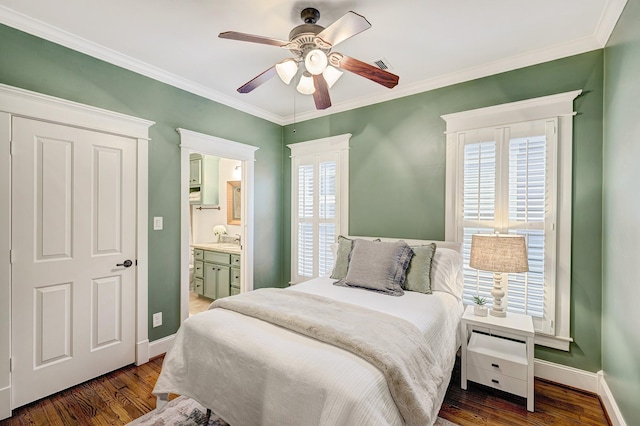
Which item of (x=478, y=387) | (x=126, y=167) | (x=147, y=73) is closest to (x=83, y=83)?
(x=147, y=73)

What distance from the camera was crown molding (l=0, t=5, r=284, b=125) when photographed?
2043 mm

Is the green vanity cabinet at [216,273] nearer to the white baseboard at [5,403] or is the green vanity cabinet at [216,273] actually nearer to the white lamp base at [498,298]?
the white baseboard at [5,403]

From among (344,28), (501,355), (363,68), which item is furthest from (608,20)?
(501,355)

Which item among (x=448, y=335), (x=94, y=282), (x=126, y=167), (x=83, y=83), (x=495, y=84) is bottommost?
(x=448, y=335)

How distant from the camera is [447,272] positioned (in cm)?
258

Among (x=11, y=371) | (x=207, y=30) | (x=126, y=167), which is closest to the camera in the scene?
(x=11, y=371)

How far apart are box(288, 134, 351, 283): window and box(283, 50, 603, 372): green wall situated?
0.43 feet

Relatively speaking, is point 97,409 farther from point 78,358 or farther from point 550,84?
point 550,84

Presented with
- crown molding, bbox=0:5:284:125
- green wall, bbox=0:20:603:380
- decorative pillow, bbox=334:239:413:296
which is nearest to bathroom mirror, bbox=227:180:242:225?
green wall, bbox=0:20:603:380

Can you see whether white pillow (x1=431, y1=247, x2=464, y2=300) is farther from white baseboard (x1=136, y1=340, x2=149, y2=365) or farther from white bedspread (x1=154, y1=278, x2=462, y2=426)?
white baseboard (x1=136, y1=340, x2=149, y2=365)

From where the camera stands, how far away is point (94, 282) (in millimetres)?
2443

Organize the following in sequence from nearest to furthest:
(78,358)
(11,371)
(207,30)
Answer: (11,371), (207,30), (78,358)

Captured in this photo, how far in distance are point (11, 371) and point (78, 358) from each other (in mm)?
384

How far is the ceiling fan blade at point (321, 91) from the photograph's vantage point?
6.87ft
